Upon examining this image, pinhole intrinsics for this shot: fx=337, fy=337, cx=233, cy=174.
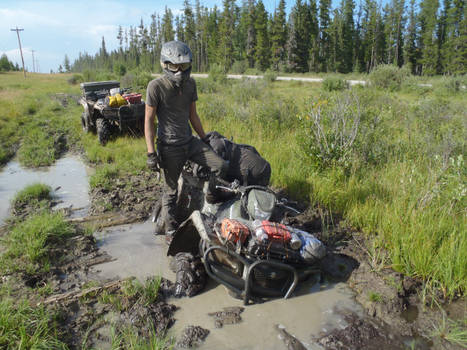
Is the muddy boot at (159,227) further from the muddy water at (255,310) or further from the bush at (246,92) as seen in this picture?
the bush at (246,92)

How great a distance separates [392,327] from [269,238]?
1235 millimetres

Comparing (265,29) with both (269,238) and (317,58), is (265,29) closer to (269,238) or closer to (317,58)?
(317,58)

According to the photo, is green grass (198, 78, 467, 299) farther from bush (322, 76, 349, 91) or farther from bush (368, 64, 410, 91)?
bush (322, 76, 349, 91)

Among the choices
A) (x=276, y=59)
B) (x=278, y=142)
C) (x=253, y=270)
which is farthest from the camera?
(x=276, y=59)

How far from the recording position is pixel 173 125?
382 cm

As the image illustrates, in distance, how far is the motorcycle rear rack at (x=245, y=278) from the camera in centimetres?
285

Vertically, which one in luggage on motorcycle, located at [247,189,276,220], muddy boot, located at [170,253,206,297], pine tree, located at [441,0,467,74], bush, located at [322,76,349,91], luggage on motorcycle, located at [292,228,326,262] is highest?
pine tree, located at [441,0,467,74]

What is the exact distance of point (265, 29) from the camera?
50.8m

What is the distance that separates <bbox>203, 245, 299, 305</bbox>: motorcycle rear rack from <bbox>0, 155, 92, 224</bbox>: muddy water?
9.65ft

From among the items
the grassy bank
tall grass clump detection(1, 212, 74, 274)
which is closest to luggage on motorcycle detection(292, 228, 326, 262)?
the grassy bank

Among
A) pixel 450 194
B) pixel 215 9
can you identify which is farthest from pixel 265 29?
pixel 450 194

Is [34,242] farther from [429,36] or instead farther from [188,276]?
[429,36]

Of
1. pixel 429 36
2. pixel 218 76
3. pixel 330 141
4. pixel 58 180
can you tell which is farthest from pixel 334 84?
pixel 429 36

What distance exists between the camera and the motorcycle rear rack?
2.85m
